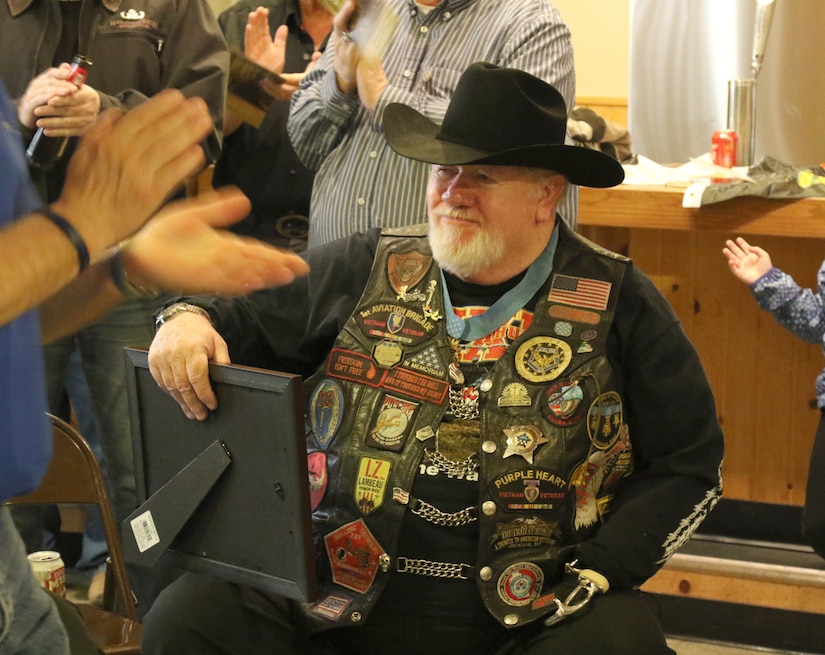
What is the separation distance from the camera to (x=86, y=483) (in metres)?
2.43

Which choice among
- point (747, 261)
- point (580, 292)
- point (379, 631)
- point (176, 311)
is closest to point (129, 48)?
point (176, 311)

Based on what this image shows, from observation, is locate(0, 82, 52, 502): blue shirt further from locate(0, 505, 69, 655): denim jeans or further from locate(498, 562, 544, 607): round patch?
locate(498, 562, 544, 607): round patch

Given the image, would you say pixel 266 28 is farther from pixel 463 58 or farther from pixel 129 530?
pixel 129 530

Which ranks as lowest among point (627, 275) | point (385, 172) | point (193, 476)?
point (193, 476)

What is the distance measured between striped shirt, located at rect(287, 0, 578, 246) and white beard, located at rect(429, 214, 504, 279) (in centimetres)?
49

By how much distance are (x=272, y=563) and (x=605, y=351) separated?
2.72ft

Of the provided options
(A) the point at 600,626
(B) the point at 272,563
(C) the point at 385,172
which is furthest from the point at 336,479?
(C) the point at 385,172

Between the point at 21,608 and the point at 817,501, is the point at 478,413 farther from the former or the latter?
the point at 21,608

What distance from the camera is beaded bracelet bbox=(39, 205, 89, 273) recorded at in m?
1.10

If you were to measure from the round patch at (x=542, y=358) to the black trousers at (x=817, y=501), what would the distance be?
0.95 m

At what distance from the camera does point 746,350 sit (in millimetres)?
3590

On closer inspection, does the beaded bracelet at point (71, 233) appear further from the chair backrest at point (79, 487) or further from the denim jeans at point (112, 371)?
the denim jeans at point (112, 371)

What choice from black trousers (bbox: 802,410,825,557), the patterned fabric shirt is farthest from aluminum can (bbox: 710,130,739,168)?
black trousers (bbox: 802,410,825,557)

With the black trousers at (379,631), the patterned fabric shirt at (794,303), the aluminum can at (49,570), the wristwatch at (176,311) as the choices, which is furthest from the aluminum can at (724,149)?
the aluminum can at (49,570)
